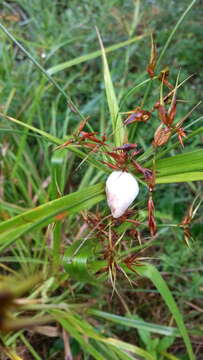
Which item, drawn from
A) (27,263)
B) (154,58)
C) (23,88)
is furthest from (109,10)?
(154,58)

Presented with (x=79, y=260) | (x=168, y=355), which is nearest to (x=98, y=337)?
A: (x=168, y=355)

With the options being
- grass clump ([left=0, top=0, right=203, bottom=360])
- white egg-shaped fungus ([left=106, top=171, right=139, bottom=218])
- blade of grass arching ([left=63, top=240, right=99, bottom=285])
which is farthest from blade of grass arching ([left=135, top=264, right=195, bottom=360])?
white egg-shaped fungus ([left=106, top=171, right=139, bottom=218])

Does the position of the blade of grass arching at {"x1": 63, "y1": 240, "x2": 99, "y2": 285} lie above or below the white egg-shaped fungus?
below

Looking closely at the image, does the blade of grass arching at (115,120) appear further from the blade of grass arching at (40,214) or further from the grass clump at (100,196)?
the blade of grass arching at (40,214)

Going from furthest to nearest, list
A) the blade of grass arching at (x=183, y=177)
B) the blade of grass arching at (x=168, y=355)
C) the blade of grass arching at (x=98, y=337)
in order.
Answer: the blade of grass arching at (x=168, y=355)
the blade of grass arching at (x=98, y=337)
the blade of grass arching at (x=183, y=177)

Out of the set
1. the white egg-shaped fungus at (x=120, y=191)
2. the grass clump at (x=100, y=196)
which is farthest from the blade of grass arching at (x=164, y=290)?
the white egg-shaped fungus at (x=120, y=191)

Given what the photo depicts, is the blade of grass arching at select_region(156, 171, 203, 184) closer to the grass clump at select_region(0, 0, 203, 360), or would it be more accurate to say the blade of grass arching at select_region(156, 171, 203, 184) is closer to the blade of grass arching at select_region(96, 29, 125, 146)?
the grass clump at select_region(0, 0, 203, 360)

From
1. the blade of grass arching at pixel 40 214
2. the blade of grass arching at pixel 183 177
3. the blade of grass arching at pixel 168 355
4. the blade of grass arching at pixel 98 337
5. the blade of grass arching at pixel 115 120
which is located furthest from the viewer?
the blade of grass arching at pixel 168 355

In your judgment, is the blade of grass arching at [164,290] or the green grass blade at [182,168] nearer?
the green grass blade at [182,168]

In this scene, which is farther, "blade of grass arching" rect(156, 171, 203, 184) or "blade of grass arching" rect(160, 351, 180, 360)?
"blade of grass arching" rect(160, 351, 180, 360)
